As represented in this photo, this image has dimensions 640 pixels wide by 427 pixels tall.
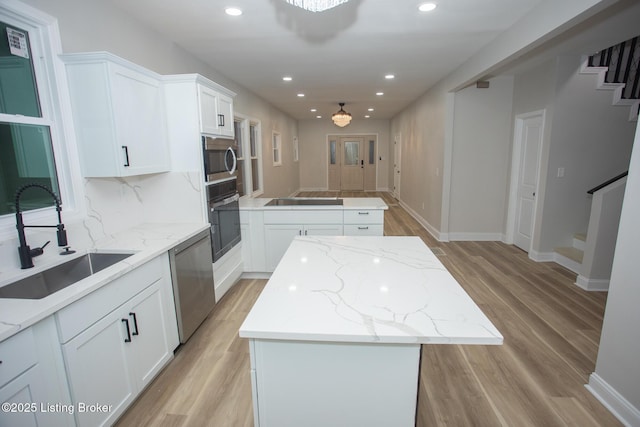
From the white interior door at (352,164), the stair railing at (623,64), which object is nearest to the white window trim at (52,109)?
the stair railing at (623,64)

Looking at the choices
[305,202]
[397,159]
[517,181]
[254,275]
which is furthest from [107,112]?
[397,159]

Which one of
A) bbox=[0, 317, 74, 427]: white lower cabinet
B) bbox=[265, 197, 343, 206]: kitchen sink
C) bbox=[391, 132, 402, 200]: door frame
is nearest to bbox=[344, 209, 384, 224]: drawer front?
bbox=[265, 197, 343, 206]: kitchen sink

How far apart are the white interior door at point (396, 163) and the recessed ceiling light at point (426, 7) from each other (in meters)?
6.67

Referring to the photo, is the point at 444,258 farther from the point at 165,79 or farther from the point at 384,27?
the point at 165,79

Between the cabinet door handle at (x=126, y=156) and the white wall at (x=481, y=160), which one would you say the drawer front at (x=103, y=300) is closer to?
the cabinet door handle at (x=126, y=156)

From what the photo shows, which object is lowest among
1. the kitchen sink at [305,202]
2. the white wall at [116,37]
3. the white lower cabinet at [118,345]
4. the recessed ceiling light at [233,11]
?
the white lower cabinet at [118,345]

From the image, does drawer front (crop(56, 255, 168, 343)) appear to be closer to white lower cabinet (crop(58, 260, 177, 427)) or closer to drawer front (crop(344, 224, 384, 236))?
white lower cabinet (crop(58, 260, 177, 427))

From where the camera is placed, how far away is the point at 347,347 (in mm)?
1241

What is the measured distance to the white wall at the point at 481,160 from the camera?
16.2ft

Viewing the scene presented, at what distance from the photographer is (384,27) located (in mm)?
2885

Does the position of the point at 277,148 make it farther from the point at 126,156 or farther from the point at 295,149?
the point at 126,156

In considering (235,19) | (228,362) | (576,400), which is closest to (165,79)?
(235,19)

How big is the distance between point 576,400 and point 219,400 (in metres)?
2.22

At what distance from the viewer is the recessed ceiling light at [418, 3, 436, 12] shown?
7.99 ft
